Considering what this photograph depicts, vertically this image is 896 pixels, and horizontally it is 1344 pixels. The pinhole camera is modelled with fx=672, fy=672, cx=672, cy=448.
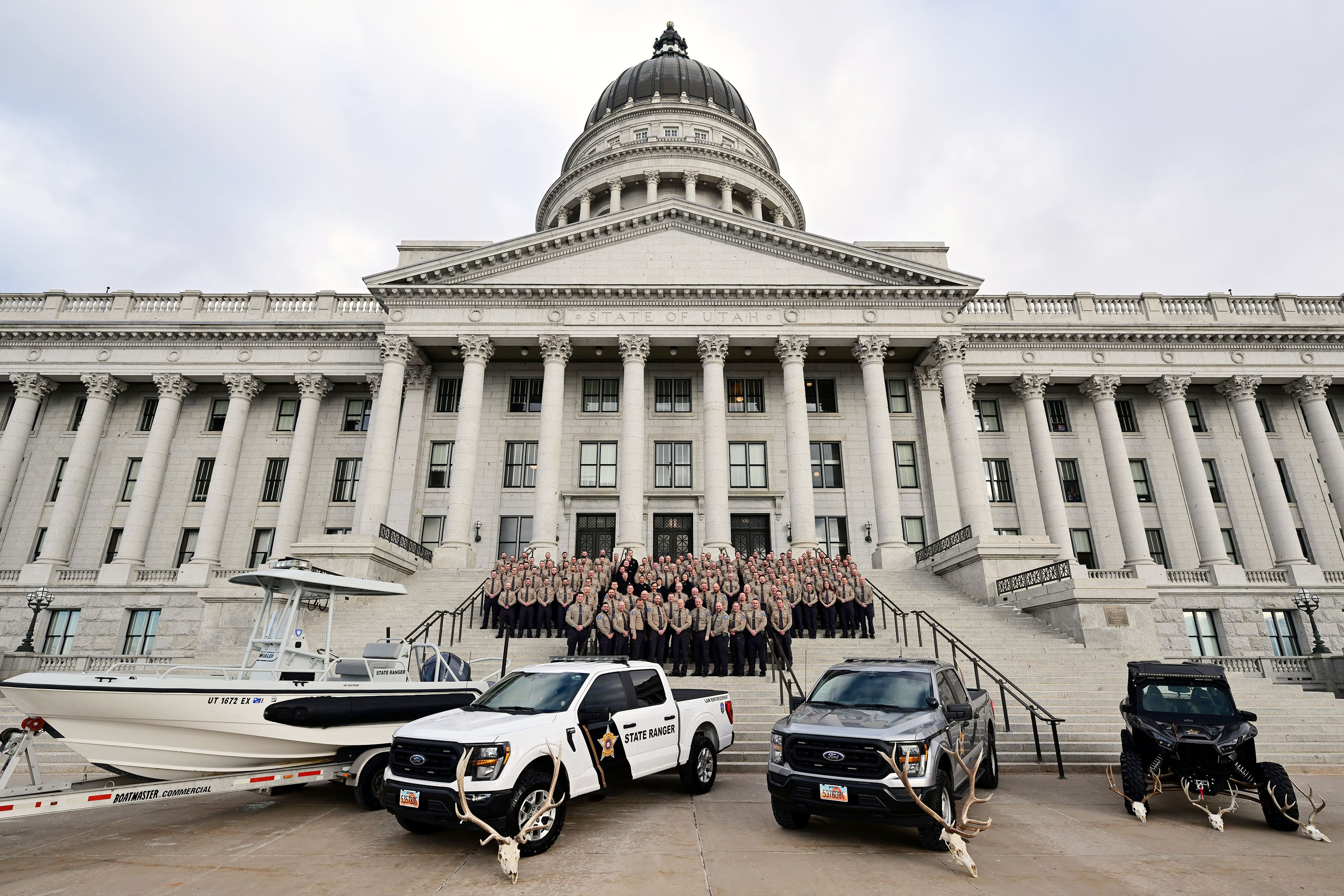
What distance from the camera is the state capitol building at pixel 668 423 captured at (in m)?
27.6

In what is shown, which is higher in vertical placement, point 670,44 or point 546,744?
point 670,44

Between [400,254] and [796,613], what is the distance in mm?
25892

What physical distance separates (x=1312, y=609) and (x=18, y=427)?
179ft

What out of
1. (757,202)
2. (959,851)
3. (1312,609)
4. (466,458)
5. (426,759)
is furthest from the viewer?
(757,202)

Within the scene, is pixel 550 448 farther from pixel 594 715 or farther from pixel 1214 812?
pixel 1214 812

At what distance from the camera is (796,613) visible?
1777 cm

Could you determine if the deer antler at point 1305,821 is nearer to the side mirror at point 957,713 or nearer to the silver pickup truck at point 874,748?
the silver pickup truck at point 874,748

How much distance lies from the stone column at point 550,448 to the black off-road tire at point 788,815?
18828 mm

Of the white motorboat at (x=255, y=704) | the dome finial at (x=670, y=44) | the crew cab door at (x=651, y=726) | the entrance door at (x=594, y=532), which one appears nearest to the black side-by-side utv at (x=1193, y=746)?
the crew cab door at (x=651, y=726)

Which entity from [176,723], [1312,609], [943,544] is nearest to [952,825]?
[176,723]

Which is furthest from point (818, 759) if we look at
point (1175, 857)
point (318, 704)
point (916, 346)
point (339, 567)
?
point (916, 346)

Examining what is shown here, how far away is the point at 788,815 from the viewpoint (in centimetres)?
750

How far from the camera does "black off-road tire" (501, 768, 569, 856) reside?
257 inches

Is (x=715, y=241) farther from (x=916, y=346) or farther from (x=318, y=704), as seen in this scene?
(x=318, y=704)
